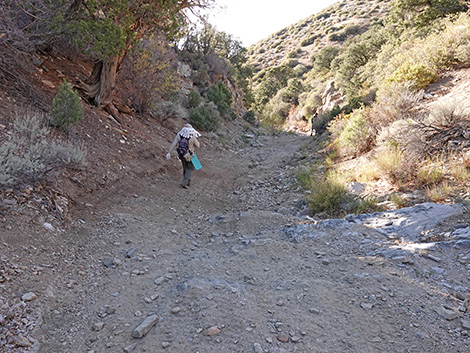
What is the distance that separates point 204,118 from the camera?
13258mm

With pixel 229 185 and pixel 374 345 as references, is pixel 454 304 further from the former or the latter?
pixel 229 185

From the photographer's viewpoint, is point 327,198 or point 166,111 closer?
point 327,198

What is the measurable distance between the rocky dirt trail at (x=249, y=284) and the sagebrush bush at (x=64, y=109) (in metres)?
1.98

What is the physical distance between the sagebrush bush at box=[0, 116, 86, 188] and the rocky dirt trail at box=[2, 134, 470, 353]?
0.76 meters

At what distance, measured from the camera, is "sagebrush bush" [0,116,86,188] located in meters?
3.70

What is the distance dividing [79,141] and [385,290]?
18.7ft

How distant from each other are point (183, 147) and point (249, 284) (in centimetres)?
451

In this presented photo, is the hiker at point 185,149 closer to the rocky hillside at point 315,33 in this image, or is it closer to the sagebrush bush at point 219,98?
the sagebrush bush at point 219,98

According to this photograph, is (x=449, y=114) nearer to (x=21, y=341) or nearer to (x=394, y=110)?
(x=394, y=110)

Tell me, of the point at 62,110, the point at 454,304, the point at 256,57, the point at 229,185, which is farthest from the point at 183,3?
the point at 256,57

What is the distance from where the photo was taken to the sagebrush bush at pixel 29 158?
12.1 ft

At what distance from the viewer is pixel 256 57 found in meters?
67.0

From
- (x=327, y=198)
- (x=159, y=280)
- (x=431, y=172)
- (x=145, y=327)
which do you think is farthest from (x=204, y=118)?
(x=145, y=327)

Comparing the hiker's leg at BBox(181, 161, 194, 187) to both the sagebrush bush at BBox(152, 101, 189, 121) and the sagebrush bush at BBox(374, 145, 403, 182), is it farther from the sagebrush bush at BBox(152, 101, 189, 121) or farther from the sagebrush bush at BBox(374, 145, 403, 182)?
the sagebrush bush at BBox(152, 101, 189, 121)
